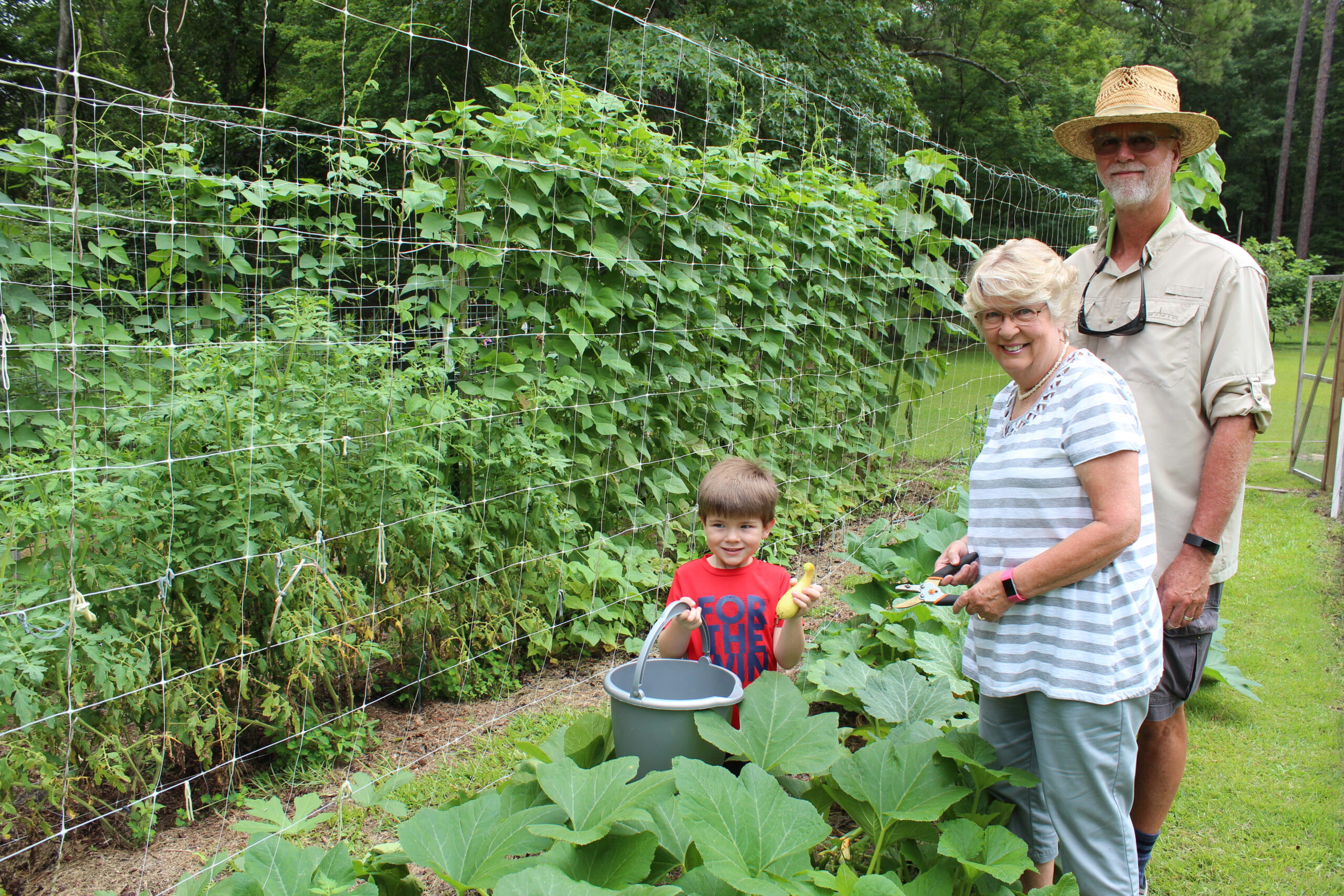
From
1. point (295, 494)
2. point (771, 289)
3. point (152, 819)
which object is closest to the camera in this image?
point (152, 819)

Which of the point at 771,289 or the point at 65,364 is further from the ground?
the point at 771,289

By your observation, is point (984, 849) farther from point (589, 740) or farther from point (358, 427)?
point (358, 427)

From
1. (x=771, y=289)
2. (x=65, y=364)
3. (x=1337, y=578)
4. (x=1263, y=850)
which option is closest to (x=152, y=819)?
(x=65, y=364)

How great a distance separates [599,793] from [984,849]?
86 cm

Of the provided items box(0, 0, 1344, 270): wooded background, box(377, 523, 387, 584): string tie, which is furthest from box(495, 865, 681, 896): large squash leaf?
box(0, 0, 1344, 270): wooded background

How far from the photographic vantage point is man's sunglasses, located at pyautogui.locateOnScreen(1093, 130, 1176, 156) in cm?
224

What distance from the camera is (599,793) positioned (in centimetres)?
177

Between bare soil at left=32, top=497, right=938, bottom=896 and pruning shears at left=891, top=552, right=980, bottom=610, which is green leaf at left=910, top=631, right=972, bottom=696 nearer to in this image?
pruning shears at left=891, top=552, right=980, bottom=610

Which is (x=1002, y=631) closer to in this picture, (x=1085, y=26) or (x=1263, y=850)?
(x=1263, y=850)

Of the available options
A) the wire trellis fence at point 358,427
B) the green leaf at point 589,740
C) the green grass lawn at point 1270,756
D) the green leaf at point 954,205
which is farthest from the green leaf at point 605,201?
the green leaf at point 954,205

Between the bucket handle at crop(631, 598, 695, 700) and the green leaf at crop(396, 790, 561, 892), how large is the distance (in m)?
0.34

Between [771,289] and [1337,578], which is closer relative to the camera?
[771,289]

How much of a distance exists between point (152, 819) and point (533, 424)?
170cm

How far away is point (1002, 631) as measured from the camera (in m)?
1.96
